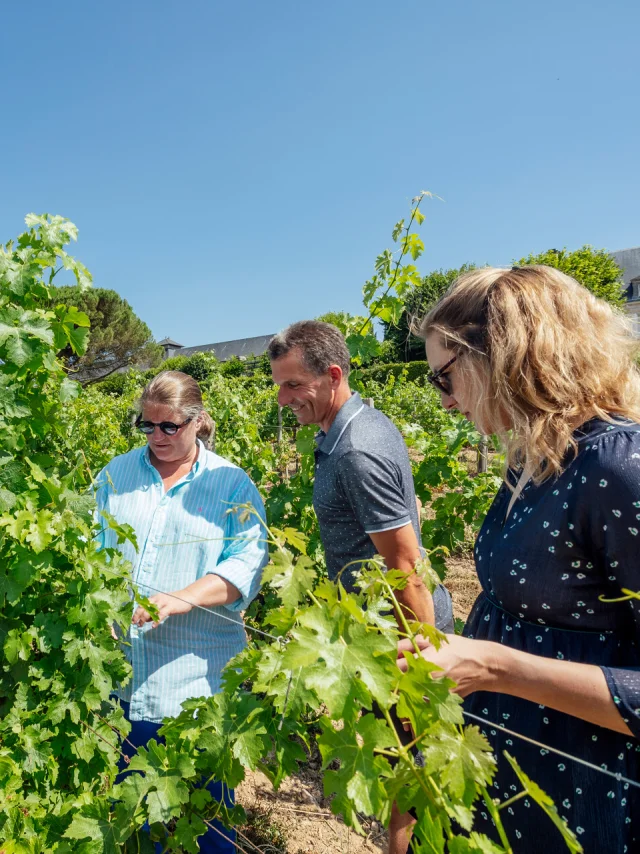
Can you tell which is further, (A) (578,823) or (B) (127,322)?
(B) (127,322)

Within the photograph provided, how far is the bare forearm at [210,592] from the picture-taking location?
6.23ft

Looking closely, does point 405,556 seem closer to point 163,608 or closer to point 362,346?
point 163,608

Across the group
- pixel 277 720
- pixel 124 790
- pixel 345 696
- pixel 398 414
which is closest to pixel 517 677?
pixel 345 696

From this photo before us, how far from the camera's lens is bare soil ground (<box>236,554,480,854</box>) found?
2490 millimetres

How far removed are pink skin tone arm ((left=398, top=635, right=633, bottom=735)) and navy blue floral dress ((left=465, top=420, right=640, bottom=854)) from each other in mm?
30

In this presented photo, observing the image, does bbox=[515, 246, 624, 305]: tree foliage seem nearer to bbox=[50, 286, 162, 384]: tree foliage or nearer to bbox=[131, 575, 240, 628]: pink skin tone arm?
bbox=[131, 575, 240, 628]: pink skin tone arm

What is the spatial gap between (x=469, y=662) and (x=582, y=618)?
0.83 ft

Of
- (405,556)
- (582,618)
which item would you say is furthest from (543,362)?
(405,556)

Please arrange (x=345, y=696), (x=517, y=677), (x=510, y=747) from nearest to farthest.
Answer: (x=345, y=696), (x=517, y=677), (x=510, y=747)

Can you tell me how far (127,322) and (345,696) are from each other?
3794cm

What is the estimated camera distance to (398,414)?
11.9 metres

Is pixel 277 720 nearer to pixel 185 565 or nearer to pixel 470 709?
pixel 470 709

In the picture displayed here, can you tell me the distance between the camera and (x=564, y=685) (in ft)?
3.26

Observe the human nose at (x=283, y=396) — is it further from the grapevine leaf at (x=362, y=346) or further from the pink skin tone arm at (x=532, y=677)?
the pink skin tone arm at (x=532, y=677)
